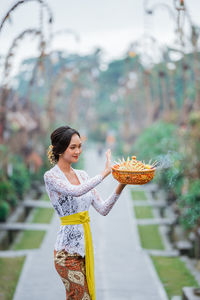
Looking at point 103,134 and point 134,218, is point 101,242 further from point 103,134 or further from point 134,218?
point 103,134

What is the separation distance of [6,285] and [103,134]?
139ft

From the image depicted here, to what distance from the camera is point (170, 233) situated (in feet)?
33.8

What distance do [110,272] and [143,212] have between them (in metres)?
5.88

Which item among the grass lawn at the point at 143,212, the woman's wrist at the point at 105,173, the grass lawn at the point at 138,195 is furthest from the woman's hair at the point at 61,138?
the grass lawn at the point at 138,195

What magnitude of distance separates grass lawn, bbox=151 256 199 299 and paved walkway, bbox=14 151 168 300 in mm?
134

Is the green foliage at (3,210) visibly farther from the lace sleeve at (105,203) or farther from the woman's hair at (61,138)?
the woman's hair at (61,138)

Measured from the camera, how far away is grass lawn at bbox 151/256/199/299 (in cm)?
646

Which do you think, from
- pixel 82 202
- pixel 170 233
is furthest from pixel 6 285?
pixel 170 233

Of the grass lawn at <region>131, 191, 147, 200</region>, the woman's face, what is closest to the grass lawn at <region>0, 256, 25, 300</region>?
the woman's face

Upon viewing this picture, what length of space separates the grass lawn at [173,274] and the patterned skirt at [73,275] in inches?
125

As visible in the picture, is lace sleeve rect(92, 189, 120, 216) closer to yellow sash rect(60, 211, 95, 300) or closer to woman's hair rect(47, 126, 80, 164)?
yellow sash rect(60, 211, 95, 300)

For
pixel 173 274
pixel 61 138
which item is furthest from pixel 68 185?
pixel 173 274

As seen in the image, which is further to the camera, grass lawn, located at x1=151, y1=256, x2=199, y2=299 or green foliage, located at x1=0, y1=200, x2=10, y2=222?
green foliage, located at x1=0, y1=200, x2=10, y2=222

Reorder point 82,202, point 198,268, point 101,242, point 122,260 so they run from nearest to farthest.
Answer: point 82,202 → point 198,268 → point 122,260 → point 101,242
